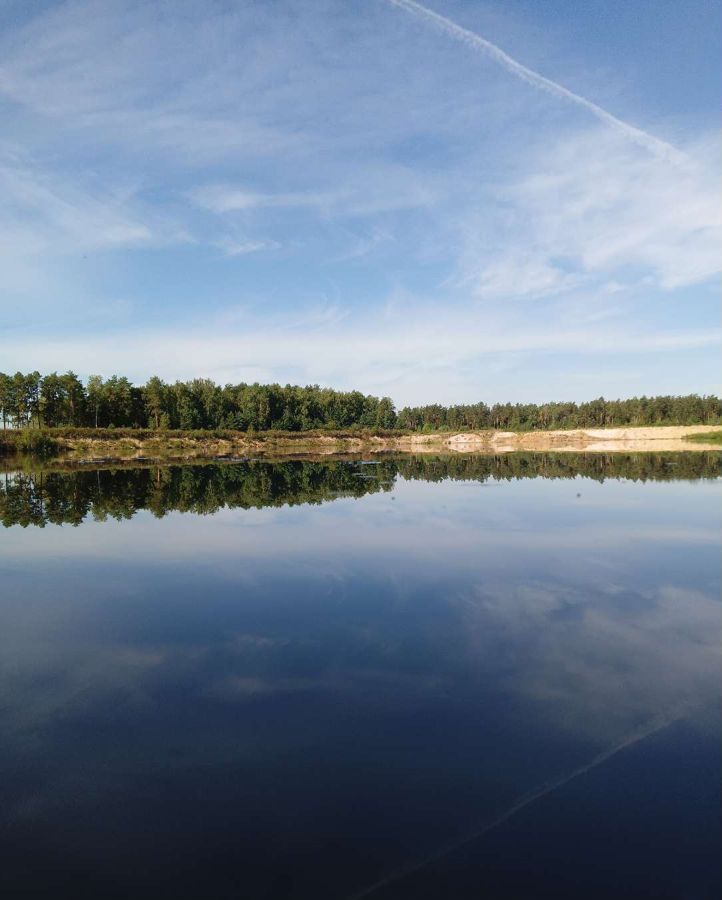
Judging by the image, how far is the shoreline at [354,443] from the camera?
96.9 meters

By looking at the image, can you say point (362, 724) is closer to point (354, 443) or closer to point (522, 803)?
point (522, 803)

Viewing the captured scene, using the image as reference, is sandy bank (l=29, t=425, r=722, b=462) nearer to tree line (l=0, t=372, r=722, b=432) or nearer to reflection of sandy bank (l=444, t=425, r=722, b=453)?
reflection of sandy bank (l=444, t=425, r=722, b=453)

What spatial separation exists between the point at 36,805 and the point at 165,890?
91.4 inches

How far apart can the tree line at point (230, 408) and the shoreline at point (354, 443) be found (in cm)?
1232

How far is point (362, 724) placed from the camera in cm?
848

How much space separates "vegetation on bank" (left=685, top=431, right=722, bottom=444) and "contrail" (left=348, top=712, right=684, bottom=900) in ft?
438

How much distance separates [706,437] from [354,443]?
261ft

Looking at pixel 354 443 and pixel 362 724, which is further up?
pixel 354 443

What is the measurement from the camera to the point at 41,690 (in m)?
9.75

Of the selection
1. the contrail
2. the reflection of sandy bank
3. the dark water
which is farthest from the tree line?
the contrail

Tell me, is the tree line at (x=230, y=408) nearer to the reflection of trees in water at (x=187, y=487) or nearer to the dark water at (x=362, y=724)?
the reflection of trees in water at (x=187, y=487)

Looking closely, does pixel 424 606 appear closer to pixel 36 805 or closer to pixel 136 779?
pixel 136 779

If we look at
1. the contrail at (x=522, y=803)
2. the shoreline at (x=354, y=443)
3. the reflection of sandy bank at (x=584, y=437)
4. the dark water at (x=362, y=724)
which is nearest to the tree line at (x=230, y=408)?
the shoreline at (x=354, y=443)

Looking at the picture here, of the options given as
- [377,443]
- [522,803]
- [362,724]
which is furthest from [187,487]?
[377,443]
